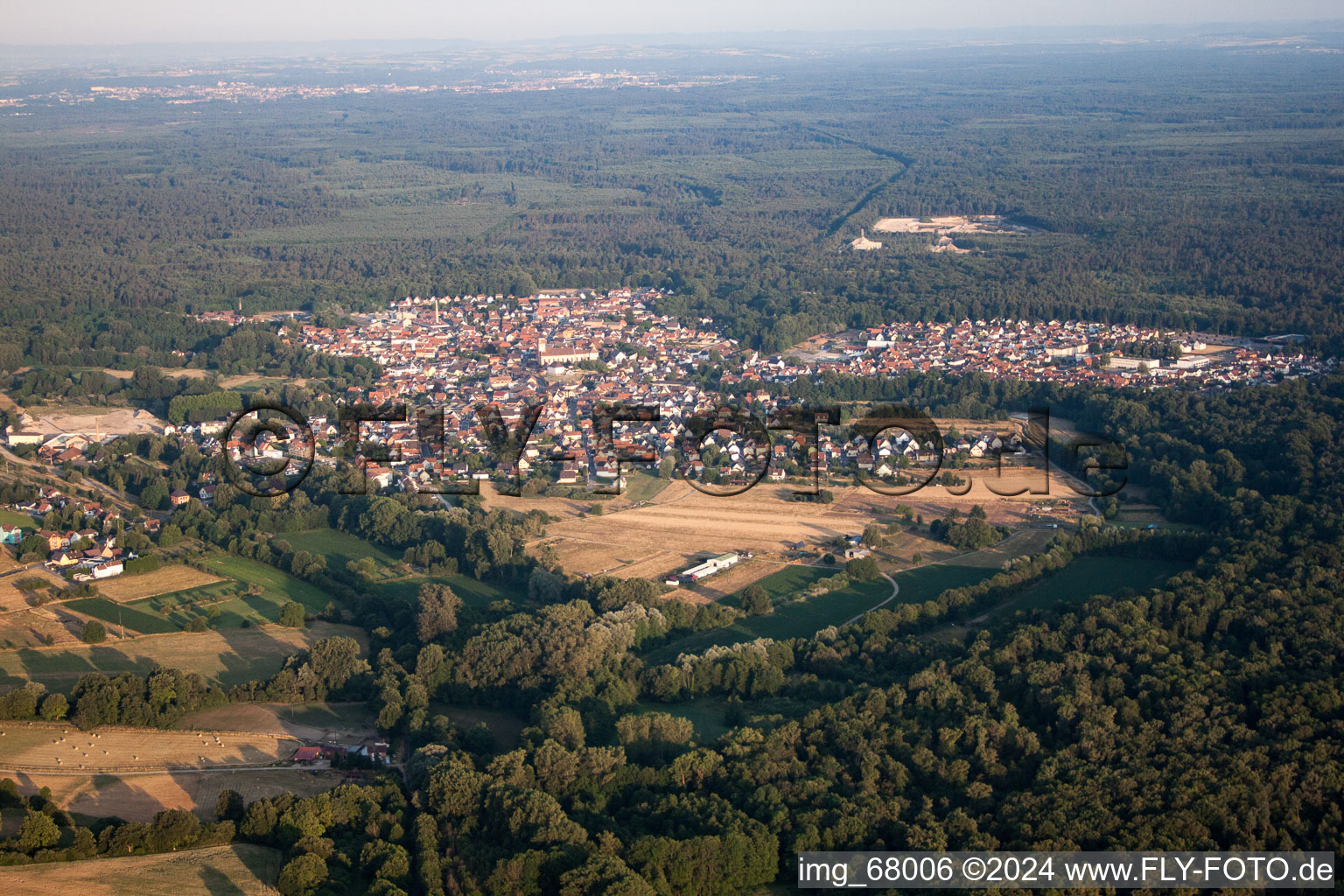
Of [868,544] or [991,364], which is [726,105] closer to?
[991,364]

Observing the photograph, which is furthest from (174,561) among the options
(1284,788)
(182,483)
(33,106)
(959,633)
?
(33,106)

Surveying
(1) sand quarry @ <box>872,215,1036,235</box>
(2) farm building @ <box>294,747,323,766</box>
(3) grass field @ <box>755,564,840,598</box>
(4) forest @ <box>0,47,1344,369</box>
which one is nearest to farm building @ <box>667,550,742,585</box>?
(3) grass field @ <box>755,564,840,598</box>

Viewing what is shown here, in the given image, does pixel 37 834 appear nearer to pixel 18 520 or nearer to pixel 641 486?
pixel 18 520

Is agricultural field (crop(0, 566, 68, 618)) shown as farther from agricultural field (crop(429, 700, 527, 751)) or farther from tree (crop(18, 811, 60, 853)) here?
tree (crop(18, 811, 60, 853))

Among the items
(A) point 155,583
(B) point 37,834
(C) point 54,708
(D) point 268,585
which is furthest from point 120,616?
(B) point 37,834

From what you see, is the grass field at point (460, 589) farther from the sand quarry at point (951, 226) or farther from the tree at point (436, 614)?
the sand quarry at point (951, 226)

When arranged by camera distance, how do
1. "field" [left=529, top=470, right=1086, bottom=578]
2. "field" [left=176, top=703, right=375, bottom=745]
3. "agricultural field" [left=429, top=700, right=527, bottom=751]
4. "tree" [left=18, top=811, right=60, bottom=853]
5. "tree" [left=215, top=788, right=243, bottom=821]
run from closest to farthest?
"tree" [left=18, top=811, right=60, bottom=853]
"tree" [left=215, top=788, right=243, bottom=821]
"field" [left=176, top=703, right=375, bottom=745]
"agricultural field" [left=429, top=700, right=527, bottom=751]
"field" [left=529, top=470, right=1086, bottom=578]

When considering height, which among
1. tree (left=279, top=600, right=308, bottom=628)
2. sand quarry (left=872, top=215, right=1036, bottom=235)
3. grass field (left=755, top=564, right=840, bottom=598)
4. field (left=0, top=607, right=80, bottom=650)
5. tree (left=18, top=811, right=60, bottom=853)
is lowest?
grass field (left=755, top=564, right=840, bottom=598)
